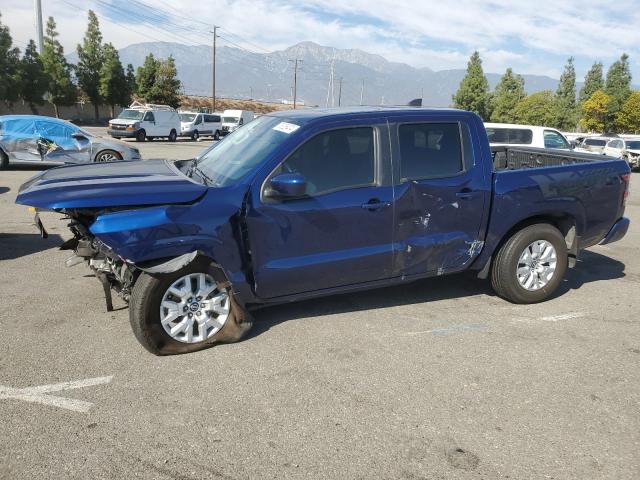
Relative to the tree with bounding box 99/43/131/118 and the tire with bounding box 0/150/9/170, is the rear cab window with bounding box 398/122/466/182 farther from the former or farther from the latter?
the tree with bounding box 99/43/131/118

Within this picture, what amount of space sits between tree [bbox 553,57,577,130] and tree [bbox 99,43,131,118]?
39.4 metres

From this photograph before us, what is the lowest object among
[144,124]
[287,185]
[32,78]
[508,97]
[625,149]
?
[144,124]

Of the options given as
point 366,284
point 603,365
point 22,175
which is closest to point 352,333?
point 366,284

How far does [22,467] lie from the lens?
2.71 meters

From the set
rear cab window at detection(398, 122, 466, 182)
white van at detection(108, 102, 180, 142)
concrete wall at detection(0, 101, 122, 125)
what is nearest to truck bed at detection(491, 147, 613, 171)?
rear cab window at detection(398, 122, 466, 182)

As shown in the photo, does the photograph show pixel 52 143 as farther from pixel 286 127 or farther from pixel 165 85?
pixel 165 85

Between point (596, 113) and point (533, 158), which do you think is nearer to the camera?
point (533, 158)

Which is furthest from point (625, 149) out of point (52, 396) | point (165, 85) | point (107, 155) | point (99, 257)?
point (165, 85)

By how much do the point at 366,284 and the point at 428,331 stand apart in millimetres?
647

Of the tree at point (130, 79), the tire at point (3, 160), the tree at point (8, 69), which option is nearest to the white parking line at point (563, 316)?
the tire at point (3, 160)

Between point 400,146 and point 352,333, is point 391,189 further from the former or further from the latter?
point 352,333

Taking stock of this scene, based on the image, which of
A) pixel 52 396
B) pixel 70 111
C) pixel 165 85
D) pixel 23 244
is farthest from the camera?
pixel 165 85

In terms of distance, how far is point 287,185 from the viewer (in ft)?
12.6

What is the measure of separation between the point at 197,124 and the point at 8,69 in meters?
14.2
